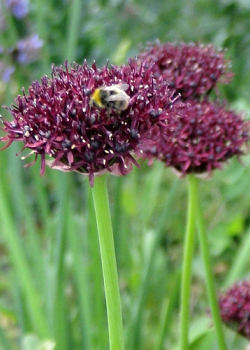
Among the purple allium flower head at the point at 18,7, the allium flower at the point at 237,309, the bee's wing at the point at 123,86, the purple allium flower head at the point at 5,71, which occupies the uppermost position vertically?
the purple allium flower head at the point at 18,7

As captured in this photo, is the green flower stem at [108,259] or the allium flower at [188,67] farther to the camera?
the allium flower at [188,67]

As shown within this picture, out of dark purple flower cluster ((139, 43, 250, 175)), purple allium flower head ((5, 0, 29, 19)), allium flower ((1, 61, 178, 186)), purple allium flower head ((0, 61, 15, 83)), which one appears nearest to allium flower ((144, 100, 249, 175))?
dark purple flower cluster ((139, 43, 250, 175))

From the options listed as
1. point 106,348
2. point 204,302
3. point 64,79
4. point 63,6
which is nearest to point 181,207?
point 204,302

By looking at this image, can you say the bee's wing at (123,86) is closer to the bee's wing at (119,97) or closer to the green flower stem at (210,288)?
the bee's wing at (119,97)

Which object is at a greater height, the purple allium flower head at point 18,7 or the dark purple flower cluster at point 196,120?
the purple allium flower head at point 18,7

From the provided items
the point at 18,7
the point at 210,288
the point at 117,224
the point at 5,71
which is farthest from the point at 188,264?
the point at 18,7

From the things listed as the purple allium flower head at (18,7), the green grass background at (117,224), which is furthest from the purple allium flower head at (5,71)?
the purple allium flower head at (18,7)
